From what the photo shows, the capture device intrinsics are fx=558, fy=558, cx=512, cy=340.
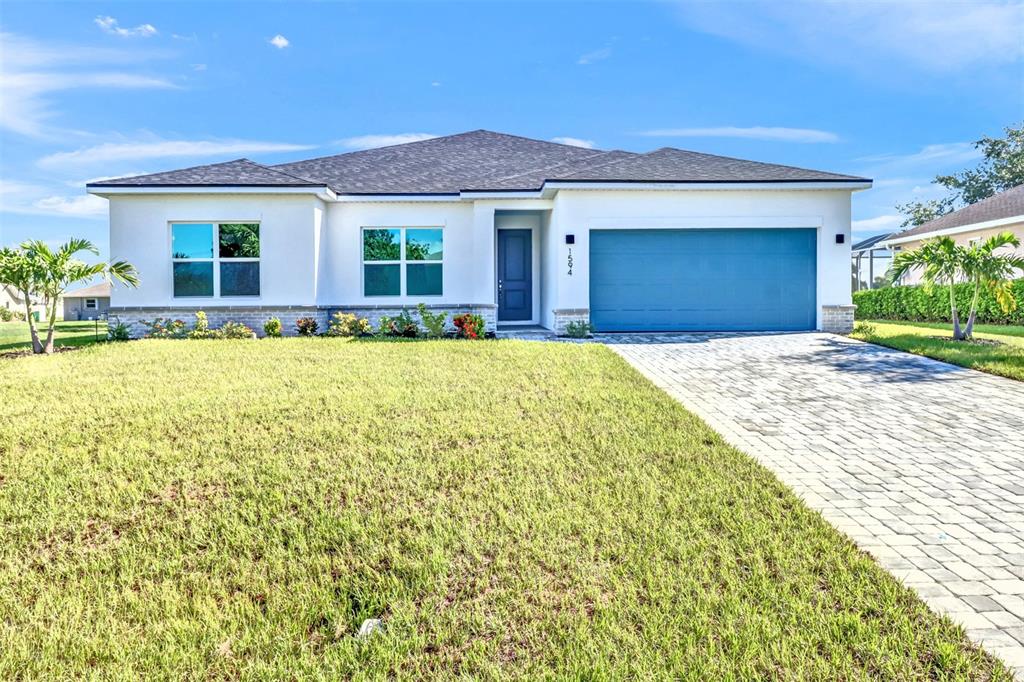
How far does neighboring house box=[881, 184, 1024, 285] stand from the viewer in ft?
62.0

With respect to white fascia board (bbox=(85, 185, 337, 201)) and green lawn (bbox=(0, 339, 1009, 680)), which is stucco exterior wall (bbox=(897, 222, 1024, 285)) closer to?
Answer: green lawn (bbox=(0, 339, 1009, 680))

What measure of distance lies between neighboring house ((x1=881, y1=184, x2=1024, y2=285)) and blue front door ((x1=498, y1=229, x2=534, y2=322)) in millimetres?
11719

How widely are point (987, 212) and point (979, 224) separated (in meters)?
1.24

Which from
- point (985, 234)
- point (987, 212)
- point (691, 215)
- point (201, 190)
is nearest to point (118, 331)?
point (201, 190)

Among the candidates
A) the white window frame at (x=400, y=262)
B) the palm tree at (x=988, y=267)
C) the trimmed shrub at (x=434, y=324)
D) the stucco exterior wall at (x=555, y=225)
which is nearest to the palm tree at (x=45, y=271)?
the stucco exterior wall at (x=555, y=225)

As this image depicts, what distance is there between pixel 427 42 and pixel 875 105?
64.3ft

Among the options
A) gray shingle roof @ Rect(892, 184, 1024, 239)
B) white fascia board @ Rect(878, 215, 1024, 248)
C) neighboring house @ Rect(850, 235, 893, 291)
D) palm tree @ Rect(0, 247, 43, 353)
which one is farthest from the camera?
neighboring house @ Rect(850, 235, 893, 291)

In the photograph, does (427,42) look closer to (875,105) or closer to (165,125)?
(165,125)

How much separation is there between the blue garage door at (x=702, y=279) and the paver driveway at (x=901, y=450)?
11.3ft

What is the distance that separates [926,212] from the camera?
130ft

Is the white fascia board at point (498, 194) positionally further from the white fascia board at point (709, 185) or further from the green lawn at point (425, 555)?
the green lawn at point (425, 555)

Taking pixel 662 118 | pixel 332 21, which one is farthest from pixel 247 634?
pixel 662 118

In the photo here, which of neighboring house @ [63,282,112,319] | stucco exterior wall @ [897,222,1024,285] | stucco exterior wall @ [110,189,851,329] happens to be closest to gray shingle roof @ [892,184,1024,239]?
stucco exterior wall @ [897,222,1024,285]

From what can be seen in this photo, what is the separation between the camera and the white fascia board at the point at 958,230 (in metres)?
18.7
